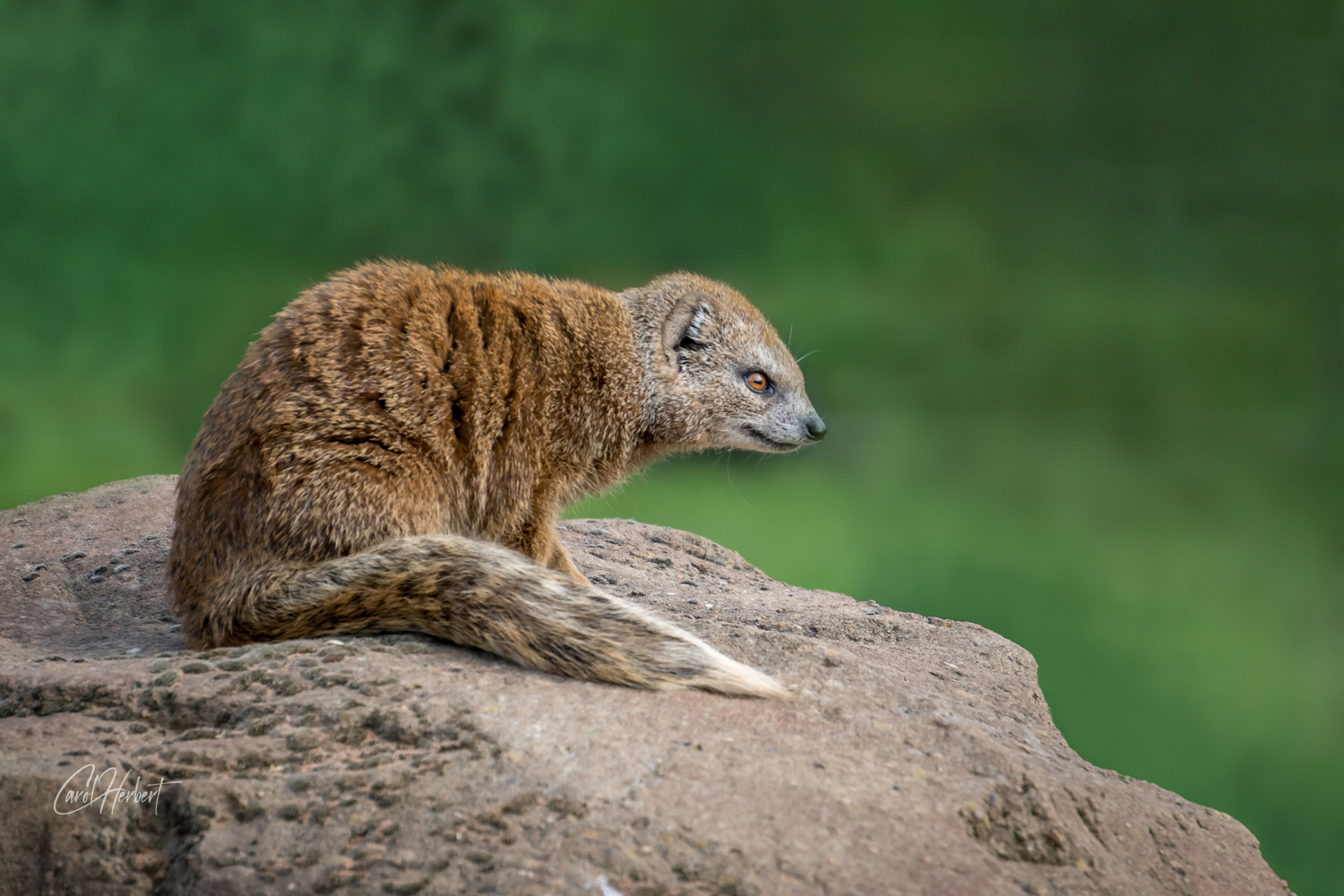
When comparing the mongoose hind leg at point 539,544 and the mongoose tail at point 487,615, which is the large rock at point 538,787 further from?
the mongoose hind leg at point 539,544

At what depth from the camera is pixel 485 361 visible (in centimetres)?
343

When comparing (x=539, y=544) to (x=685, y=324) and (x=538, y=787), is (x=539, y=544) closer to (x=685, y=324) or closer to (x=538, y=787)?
(x=685, y=324)

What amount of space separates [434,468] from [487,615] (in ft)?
2.05

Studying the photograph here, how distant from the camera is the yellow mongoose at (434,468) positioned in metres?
2.82

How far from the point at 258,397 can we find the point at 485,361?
28.7 inches

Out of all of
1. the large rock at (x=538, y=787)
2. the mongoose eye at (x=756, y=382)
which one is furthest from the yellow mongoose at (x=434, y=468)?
the mongoose eye at (x=756, y=382)

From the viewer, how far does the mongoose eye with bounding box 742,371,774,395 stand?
421 centimetres

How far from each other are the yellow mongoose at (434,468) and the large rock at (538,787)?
127 mm

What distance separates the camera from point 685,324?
4.10 metres

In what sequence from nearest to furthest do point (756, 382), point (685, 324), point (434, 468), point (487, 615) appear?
point (487, 615) < point (434, 468) < point (685, 324) < point (756, 382)

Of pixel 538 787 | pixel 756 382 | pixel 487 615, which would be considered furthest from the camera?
pixel 756 382

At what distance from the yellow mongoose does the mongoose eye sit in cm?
30

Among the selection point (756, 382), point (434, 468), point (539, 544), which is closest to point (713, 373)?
point (756, 382)

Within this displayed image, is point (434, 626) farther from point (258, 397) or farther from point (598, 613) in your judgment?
point (258, 397)
